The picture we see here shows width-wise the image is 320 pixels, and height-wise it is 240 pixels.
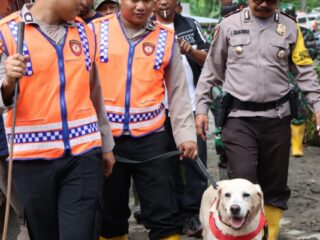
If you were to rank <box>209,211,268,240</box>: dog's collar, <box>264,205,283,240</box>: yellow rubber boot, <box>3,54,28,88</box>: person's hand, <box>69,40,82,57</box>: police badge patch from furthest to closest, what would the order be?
<box>264,205,283,240</box>: yellow rubber boot → <box>209,211,268,240</box>: dog's collar → <box>69,40,82,57</box>: police badge patch → <box>3,54,28,88</box>: person's hand

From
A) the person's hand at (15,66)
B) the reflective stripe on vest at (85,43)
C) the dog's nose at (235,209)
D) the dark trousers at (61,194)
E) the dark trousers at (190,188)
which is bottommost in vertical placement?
the dark trousers at (190,188)

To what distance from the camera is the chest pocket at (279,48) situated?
4.91 m

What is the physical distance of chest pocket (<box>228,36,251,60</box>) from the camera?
4.93m

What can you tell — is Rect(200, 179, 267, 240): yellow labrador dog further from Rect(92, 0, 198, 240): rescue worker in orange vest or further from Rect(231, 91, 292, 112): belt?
Rect(231, 91, 292, 112): belt

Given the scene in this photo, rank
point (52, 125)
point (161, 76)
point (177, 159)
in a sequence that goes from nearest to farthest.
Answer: point (52, 125) < point (161, 76) < point (177, 159)

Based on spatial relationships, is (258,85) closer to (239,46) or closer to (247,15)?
(239,46)

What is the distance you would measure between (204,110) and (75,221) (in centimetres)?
201

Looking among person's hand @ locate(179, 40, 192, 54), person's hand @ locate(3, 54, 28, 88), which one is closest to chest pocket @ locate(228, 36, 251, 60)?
person's hand @ locate(179, 40, 192, 54)

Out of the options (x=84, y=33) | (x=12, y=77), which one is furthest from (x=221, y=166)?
(x=12, y=77)

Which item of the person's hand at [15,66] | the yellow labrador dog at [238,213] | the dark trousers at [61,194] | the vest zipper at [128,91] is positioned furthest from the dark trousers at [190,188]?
the person's hand at [15,66]

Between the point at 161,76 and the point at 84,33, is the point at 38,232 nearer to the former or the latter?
the point at 84,33

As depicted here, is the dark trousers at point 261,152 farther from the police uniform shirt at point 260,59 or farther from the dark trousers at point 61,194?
the dark trousers at point 61,194

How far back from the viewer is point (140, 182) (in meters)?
4.44

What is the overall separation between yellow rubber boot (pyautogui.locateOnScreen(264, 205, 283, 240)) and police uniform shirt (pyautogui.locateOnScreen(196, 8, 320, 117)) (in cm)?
77
